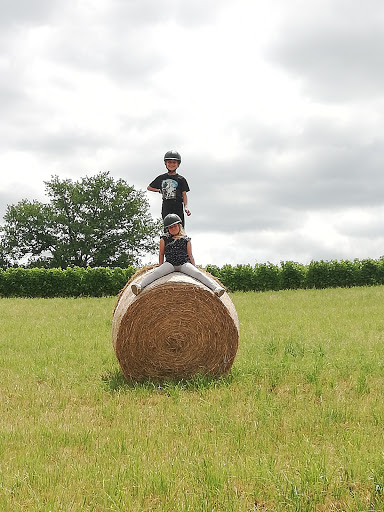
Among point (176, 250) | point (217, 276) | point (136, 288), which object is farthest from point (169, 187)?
point (217, 276)

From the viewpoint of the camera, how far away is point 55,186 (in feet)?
189

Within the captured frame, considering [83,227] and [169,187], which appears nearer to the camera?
[169,187]

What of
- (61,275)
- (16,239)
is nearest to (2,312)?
(61,275)

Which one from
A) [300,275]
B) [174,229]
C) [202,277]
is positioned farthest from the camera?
[300,275]

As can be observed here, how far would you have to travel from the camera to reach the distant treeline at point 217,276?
3175cm

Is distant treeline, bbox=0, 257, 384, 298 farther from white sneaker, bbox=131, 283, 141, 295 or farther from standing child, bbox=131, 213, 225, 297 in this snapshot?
white sneaker, bbox=131, 283, 141, 295

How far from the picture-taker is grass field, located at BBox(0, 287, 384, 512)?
14.3 ft

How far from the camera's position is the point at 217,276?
32062 millimetres

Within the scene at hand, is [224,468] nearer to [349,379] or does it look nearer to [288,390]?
[288,390]

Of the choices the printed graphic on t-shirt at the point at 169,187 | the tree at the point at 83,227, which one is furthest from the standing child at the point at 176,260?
the tree at the point at 83,227

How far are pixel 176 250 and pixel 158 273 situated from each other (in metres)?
0.52

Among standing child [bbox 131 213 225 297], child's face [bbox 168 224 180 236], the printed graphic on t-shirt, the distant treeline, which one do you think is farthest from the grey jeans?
the distant treeline

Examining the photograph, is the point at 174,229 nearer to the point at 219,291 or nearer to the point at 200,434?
the point at 219,291

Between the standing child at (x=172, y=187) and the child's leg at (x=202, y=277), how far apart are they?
2540 mm
